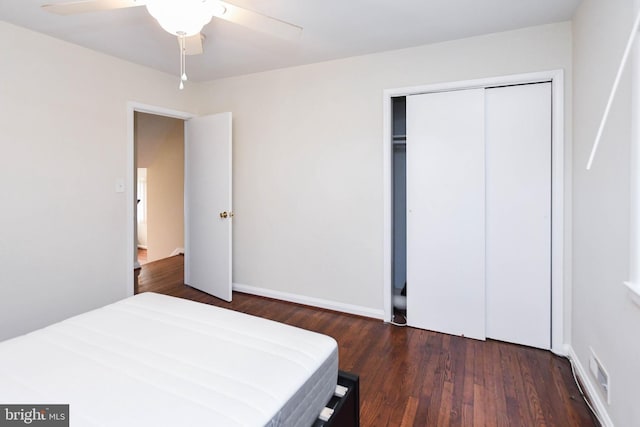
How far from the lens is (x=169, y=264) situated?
15.9 feet

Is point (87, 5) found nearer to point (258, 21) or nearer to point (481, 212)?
point (258, 21)

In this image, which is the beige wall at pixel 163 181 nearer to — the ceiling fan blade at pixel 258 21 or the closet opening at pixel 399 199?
the closet opening at pixel 399 199

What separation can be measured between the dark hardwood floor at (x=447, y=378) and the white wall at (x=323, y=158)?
42 cm

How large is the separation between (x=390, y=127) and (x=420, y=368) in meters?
1.90

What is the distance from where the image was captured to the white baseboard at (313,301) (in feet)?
9.77

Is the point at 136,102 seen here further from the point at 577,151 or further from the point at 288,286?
the point at 577,151

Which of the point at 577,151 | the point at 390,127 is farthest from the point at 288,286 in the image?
the point at 577,151

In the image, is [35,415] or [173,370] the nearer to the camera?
[35,415]

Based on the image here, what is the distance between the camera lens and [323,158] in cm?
311

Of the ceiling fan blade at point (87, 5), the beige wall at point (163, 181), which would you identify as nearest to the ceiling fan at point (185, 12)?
the ceiling fan blade at point (87, 5)

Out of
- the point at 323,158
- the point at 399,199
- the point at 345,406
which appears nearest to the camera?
the point at 345,406

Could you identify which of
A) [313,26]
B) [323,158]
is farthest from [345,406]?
[313,26]

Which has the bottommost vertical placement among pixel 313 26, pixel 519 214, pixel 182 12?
pixel 519 214

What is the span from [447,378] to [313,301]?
4.85 feet
